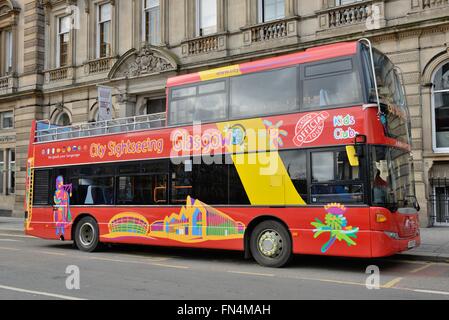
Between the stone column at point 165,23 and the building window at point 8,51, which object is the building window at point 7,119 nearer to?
the building window at point 8,51

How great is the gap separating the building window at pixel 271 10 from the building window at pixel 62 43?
1278cm

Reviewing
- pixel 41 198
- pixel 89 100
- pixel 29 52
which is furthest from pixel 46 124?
pixel 29 52

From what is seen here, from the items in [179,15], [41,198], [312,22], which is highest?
[179,15]

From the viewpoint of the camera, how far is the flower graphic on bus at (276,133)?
10.5 meters

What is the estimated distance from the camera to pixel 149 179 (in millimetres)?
12758

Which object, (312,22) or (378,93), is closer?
(378,93)

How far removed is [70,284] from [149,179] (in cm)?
449

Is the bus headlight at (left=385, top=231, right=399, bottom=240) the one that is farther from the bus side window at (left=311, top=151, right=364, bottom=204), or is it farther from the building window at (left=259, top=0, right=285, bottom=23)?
the building window at (left=259, top=0, right=285, bottom=23)

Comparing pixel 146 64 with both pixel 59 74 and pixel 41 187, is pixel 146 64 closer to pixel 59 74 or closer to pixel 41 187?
pixel 59 74

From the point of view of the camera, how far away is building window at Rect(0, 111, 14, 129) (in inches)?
1190

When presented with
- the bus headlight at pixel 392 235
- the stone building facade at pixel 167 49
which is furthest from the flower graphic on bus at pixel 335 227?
the stone building facade at pixel 167 49

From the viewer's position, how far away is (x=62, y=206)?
14844mm

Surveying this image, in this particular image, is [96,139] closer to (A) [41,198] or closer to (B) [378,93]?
(A) [41,198]

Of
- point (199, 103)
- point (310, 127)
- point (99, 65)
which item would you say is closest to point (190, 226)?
point (199, 103)
